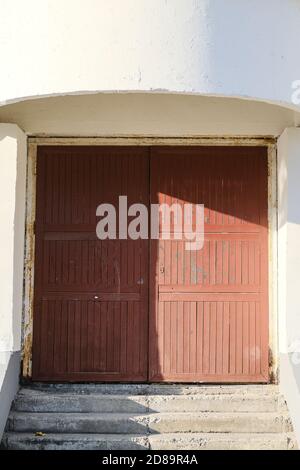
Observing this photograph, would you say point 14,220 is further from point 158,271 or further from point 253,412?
point 253,412

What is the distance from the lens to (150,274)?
22.4 feet

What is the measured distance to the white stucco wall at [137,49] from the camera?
5270 mm

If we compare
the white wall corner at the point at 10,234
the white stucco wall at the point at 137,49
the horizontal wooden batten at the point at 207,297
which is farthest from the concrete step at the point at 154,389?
the white stucco wall at the point at 137,49

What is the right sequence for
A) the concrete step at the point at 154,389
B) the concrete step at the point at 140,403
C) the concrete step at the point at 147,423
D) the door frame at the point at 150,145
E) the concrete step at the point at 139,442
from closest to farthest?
the concrete step at the point at 139,442, the concrete step at the point at 147,423, the concrete step at the point at 140,403, the concrete step at the point at 154,389, the door frame at the point at 150,145

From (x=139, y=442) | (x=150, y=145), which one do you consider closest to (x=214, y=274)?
(x=150, y=145)

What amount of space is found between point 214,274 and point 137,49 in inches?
101

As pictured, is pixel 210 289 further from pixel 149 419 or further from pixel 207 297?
pixel 149 419

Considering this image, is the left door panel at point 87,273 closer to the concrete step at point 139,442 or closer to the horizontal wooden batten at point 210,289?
the horizontal wooden batten at point 210,289

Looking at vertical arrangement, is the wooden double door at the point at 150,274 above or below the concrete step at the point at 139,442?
above

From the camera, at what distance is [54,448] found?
5941 mm

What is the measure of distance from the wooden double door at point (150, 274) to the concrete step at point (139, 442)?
780mm

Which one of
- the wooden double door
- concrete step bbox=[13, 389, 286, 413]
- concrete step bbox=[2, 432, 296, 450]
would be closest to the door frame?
the wooden double door

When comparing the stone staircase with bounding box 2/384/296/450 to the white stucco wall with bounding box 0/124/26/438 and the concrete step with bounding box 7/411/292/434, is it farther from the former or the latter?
the white stucco wall with bounding box 0/124/26/438

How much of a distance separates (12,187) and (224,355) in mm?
2742
